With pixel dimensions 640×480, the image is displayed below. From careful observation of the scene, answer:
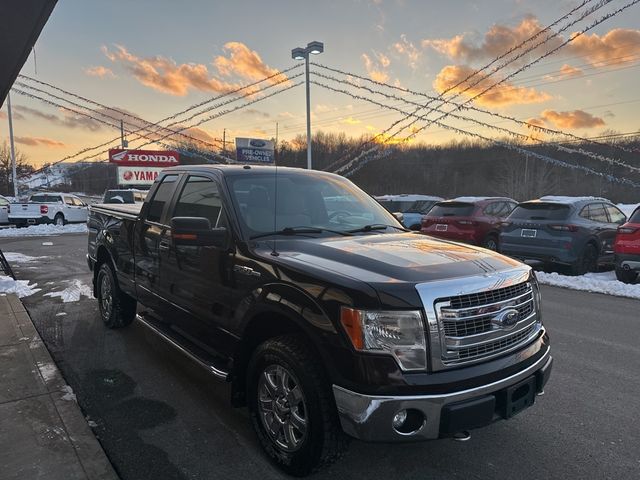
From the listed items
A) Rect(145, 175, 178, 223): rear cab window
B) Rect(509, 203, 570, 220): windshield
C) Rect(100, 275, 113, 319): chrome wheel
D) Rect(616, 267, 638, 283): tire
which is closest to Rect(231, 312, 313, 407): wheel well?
Rect(145, 175, 178, 223): rear cab window

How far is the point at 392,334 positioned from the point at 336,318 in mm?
305

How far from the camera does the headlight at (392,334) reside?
96.3 inches

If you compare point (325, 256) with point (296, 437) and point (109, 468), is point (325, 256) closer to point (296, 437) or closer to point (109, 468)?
point (296, 437)

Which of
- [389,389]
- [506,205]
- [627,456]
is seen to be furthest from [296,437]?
[506,205]

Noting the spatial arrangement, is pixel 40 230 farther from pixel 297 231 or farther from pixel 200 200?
pixel 297 231

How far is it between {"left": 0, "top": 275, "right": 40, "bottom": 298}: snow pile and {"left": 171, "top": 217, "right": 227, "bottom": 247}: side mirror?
5607 mm

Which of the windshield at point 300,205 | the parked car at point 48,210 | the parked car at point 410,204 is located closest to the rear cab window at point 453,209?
the parked car at point 410,204

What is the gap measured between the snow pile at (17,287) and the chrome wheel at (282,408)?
619cm

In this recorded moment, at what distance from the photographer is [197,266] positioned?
376 cm

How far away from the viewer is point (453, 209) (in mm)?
12398

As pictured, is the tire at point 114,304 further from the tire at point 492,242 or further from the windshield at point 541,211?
the tire at point 492,242

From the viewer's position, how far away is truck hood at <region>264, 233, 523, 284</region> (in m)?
2.66

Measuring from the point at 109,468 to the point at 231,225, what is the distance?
1735mm

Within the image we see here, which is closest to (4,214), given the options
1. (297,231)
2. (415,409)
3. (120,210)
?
(120,210)
